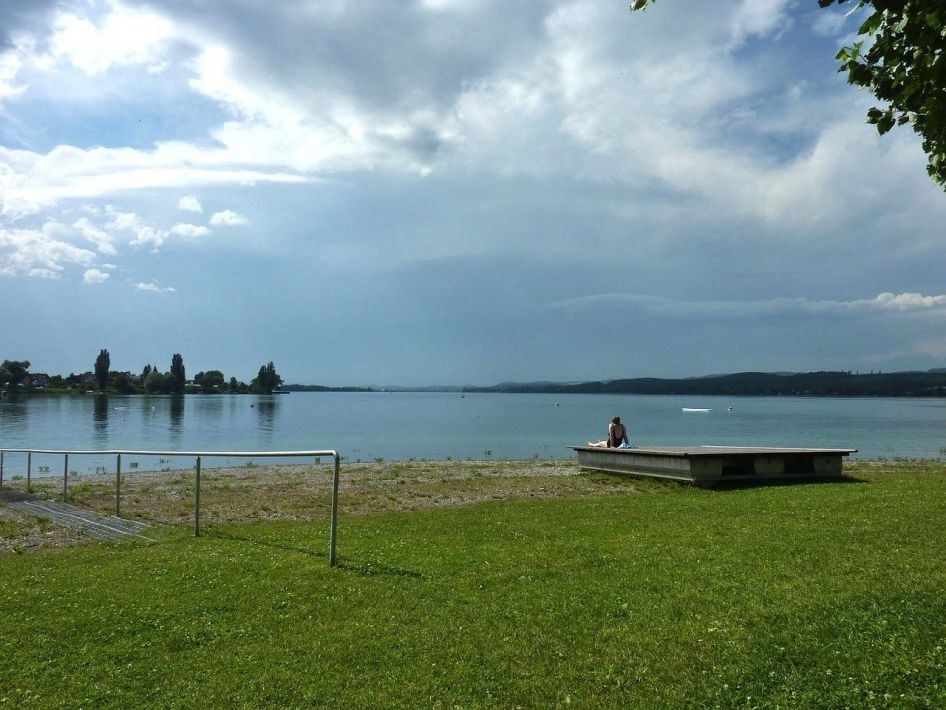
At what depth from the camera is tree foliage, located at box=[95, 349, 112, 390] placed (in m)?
170

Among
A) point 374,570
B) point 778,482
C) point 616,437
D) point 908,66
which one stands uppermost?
point 908,66

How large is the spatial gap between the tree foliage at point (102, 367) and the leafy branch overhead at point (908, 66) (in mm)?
195050

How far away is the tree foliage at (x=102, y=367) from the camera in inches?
6703

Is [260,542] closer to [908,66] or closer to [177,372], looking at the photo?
[908,66]

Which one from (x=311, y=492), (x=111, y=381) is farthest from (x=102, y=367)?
(x=311, y=492)

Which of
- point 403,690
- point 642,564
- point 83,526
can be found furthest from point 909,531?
point 83,526

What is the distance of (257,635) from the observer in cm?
582

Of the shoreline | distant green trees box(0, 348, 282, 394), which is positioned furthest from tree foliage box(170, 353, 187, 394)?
the shoreline

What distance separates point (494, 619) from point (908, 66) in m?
6.30

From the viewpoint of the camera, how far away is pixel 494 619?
6109 mm

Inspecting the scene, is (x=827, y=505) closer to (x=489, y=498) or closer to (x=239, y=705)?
(x=489, y=498)

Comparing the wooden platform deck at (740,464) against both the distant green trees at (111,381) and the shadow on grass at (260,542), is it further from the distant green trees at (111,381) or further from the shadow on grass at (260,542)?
the distant green trees at (111,381)

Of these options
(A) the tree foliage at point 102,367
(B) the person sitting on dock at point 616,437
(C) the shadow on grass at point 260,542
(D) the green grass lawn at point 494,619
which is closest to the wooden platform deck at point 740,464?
(B) the person sitting on dock at point 616,437

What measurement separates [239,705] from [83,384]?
21478cm
